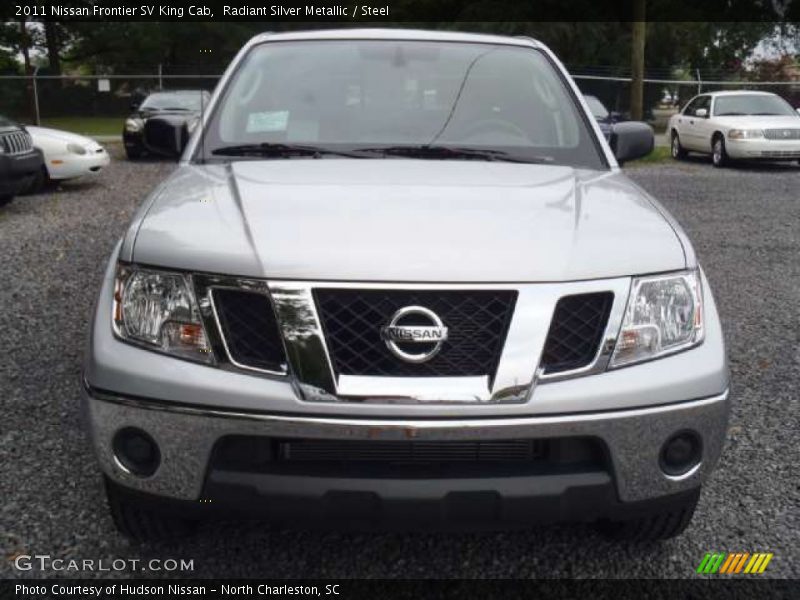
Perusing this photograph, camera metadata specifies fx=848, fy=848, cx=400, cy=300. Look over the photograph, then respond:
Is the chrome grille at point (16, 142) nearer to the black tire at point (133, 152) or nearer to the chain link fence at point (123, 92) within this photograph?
the black tire at point (133, 152)

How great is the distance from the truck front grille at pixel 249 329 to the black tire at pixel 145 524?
625 millimetres

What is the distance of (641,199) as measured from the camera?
9.45ft

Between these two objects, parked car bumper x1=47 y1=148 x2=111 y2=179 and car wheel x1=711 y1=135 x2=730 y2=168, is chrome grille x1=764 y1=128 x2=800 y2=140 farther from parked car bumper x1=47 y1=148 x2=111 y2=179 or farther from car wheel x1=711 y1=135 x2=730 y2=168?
parked car bumper x1=47 y1=148 x2=111 y2=179

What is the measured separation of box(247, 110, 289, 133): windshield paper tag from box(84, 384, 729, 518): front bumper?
1.53 m

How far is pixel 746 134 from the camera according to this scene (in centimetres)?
1548

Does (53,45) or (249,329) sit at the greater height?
(53,45)

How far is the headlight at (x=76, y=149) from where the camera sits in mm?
12375

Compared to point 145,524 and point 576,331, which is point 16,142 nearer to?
point 145,524

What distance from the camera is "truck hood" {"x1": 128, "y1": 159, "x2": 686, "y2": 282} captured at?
218 cm

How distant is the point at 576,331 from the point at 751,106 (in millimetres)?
16141

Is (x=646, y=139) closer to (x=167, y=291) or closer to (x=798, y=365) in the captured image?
(x=798, y=365)

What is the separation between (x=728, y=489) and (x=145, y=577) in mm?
2124

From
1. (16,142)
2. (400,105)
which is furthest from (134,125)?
(400,105)

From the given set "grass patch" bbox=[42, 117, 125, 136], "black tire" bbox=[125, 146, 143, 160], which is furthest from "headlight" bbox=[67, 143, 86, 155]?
"grass patch" bbox=[42, 117, 125, 136]
